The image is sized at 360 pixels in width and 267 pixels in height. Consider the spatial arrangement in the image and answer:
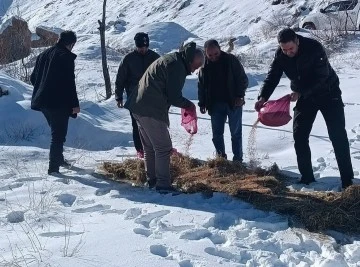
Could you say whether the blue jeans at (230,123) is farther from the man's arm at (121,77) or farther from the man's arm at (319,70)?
the man's arm at (319,70)

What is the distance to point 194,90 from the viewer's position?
13195 mm

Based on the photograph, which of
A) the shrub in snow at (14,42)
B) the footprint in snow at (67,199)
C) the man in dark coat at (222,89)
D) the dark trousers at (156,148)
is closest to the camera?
the footprint in snow at (67,199)

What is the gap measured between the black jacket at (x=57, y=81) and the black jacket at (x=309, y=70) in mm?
2189

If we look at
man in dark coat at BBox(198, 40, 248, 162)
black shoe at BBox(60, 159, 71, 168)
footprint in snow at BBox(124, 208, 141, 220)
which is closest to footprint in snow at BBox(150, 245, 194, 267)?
footprint in snow at BBox(124, 208, 141, 220)

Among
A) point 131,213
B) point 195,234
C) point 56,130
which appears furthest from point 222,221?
point 56,130

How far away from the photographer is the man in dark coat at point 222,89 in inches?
266

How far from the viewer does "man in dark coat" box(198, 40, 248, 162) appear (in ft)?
22.2

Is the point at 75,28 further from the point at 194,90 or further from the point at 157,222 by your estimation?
the point at 157,222

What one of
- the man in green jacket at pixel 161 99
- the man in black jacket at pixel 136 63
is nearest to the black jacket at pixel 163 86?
the man in green jacket at pixel 161 99

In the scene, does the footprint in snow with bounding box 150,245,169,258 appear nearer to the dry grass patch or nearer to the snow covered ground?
the snow covered ground

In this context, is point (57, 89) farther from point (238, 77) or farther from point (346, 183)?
point (346, 183)

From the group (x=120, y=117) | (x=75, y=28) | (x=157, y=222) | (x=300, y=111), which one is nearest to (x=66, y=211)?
(x=157, y=222)

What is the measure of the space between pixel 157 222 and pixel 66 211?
2.97ft

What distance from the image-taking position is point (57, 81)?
21.4 ft
